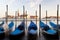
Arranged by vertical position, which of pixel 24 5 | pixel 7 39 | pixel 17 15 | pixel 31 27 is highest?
pixel 24 5

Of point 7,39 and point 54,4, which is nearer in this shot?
point 7,39

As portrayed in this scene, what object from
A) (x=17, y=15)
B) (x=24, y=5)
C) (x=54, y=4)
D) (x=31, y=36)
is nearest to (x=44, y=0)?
(x=54, y=4)

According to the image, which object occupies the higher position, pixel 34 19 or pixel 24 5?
pixel 24 5

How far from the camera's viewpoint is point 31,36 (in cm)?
328

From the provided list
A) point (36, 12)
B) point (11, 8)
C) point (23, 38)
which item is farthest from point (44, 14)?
point (23, 38)

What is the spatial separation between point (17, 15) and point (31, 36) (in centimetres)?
129

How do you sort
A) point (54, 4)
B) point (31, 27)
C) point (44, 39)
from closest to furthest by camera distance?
point (44, 39), point (31, 27), point (54, 4)

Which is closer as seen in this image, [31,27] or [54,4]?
[31,27]

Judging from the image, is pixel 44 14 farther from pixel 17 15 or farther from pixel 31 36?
pixel 31 36

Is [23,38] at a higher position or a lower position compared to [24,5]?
lower

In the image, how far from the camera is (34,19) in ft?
14.7

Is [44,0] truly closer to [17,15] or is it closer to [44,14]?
[44,14]

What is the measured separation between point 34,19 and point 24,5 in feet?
1.78

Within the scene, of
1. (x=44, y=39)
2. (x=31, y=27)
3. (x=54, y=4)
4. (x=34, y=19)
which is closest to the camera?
(x=44, y=39)
